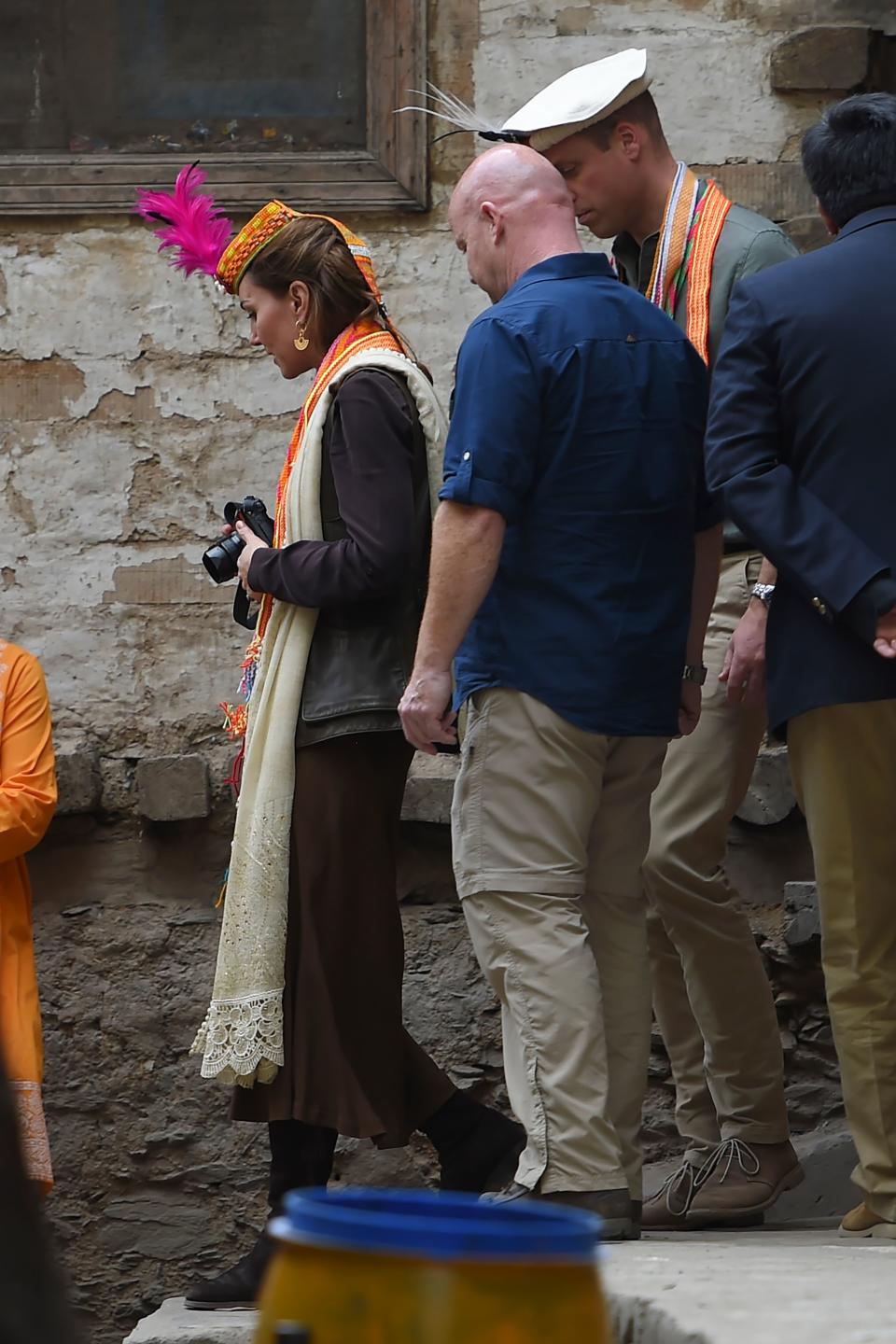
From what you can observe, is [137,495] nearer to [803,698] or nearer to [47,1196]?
[47,1196]

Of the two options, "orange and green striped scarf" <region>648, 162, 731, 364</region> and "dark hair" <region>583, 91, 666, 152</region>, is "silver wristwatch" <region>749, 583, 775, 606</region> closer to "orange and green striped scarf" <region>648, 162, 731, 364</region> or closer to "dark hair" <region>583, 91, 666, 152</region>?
"orange and green striped scarf" <region>648, 162, 731, 364</region>

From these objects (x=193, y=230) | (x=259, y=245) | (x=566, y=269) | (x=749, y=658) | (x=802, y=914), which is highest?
(x=193, y=230)

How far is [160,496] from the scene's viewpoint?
4.89m

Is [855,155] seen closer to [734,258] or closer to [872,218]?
[872,218]

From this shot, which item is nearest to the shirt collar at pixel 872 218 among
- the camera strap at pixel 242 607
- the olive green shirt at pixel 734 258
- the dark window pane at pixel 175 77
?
the olive green shirt at pixel 734 258

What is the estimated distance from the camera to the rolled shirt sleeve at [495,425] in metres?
2.91

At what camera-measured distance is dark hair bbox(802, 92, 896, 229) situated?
2939 millimetres

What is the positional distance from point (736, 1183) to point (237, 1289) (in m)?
0.92

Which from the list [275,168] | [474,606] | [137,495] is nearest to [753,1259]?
[474,606]

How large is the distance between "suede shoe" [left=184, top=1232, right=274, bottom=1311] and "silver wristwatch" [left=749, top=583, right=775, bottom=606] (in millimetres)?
1360

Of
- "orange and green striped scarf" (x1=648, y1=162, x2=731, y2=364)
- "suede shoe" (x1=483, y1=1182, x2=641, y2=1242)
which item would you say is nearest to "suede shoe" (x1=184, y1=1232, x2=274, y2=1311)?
"suede shoe" (x1=483, y1=1182, x2=641, y2=1242)

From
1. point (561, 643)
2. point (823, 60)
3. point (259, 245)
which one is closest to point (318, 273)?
point (259, 245)

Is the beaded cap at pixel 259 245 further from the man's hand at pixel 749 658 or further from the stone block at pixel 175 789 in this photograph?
the stone block at pixel 175 789

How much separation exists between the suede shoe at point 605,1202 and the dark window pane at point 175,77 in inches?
122
